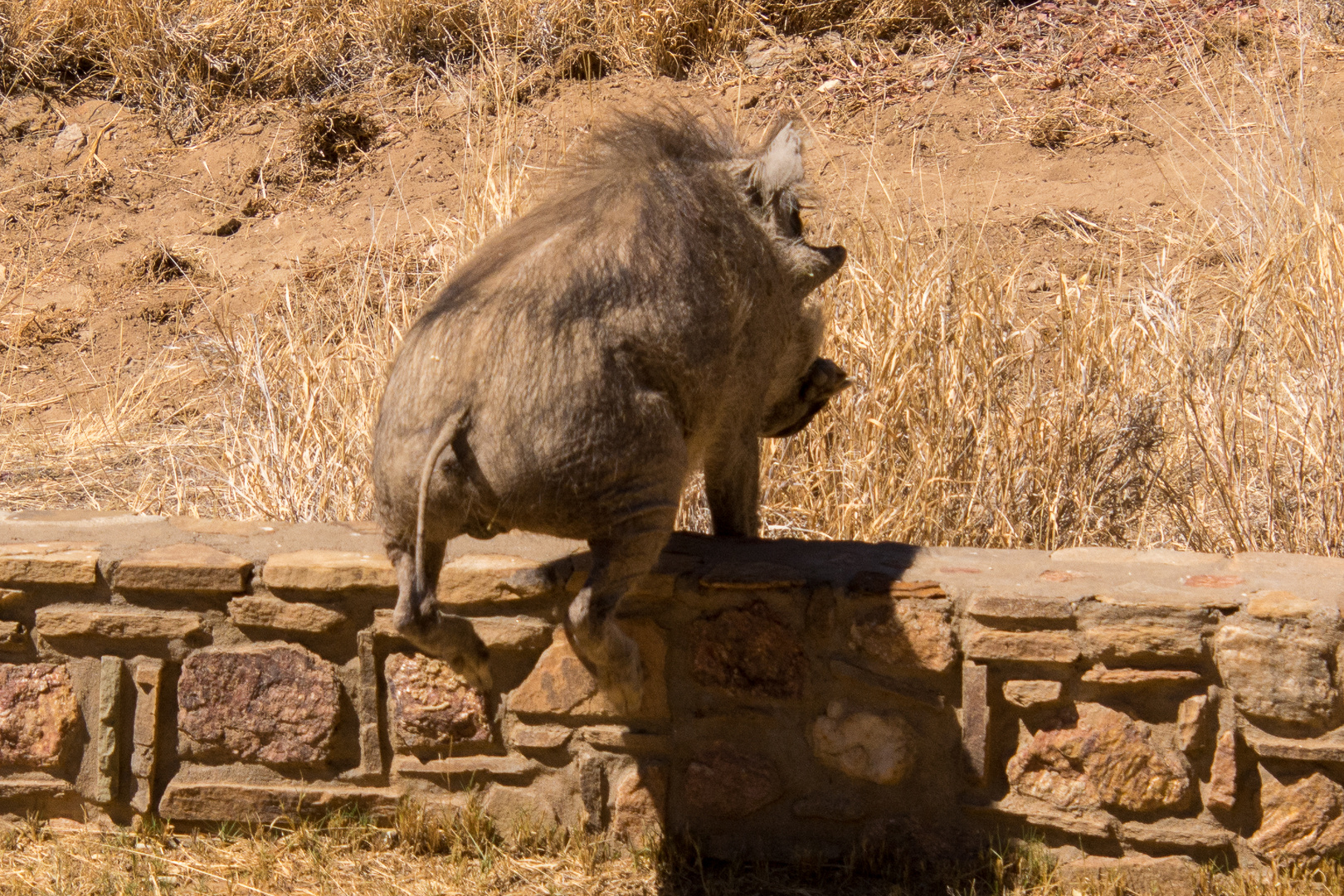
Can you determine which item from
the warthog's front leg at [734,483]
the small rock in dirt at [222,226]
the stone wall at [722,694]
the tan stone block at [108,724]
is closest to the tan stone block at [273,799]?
the stone wall at [722,694]

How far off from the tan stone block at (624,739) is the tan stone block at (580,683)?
4 centimetres

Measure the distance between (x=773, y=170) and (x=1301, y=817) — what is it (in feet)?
6.59

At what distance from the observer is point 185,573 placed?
3420 millimetres

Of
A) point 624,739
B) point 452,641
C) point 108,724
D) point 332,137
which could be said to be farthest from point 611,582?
point 332,137

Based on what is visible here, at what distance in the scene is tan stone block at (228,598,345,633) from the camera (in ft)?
11.2

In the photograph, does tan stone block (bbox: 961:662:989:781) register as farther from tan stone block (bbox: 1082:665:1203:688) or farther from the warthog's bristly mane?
the warthog's bristly mane

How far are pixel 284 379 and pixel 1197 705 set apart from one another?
419cm

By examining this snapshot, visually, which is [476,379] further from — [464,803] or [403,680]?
[464,803]

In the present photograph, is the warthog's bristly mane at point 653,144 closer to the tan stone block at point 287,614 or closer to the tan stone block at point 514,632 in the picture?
the tan stone block at point 514,632

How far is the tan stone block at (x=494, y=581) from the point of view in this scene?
3332 millimetres

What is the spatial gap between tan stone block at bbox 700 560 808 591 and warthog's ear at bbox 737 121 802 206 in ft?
3.09

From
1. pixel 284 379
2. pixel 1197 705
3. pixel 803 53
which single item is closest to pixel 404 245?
pixel 284 379

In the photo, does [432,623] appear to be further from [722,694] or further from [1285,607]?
[1285,607]

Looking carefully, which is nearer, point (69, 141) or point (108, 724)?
point (108, 724)
